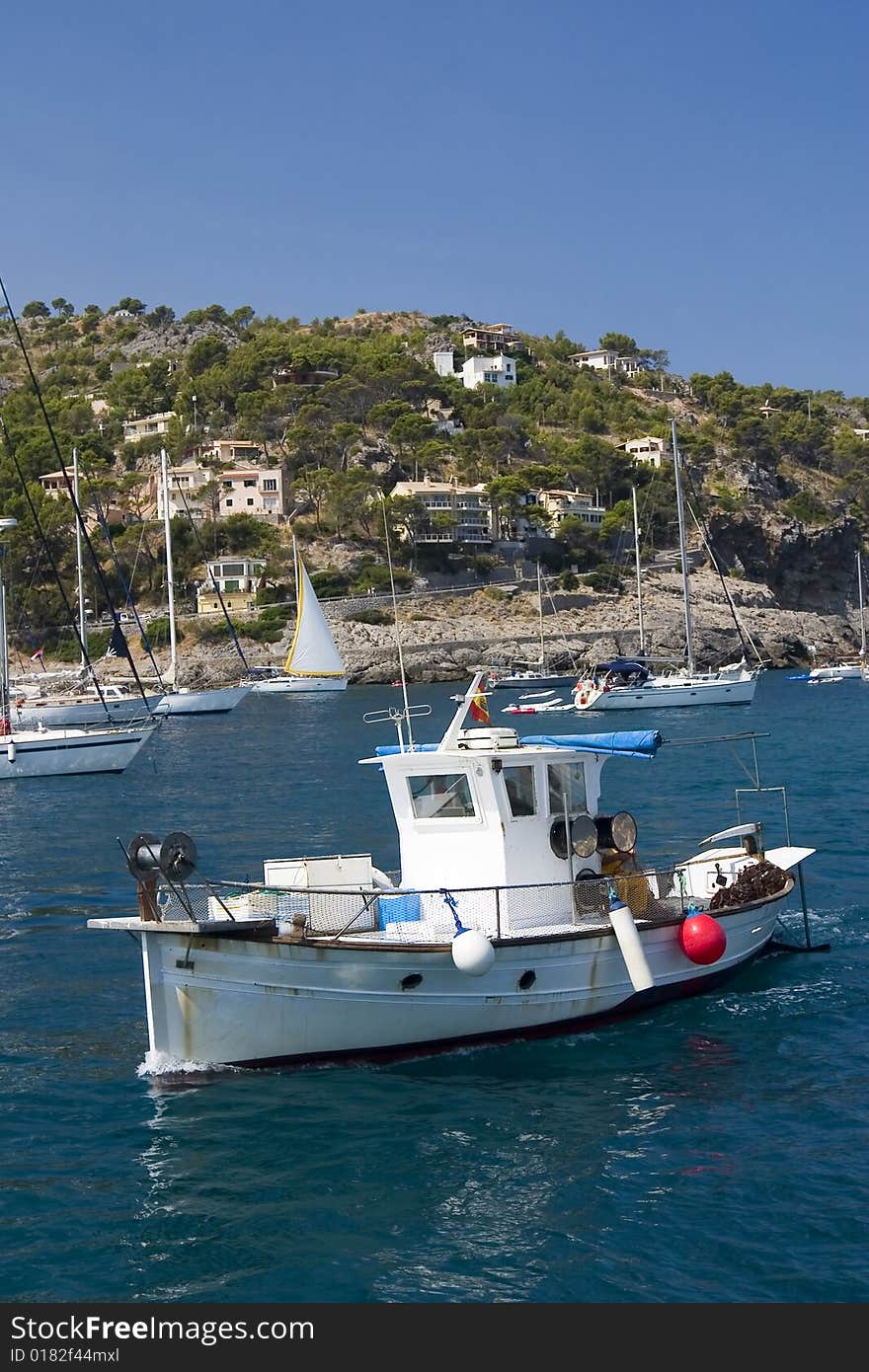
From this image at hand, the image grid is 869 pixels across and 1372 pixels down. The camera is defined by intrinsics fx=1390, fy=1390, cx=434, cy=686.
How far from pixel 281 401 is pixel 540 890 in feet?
434

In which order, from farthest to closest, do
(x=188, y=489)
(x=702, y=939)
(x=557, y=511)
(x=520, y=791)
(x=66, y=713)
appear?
(x=188, y=489) → (x=557, y=511) → (x=66, y=713) → (x=520, y=791) → (x=702, y=939)

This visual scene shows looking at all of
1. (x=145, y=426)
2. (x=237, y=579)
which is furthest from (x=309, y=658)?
(x=145, y=426)

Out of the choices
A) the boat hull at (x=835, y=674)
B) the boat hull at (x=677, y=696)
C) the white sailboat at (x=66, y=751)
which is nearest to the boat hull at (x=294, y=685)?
the boat hull at (x=677, y=696)

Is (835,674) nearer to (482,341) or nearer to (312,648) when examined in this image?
(312,648)

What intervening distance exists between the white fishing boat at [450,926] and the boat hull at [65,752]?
2828 cm

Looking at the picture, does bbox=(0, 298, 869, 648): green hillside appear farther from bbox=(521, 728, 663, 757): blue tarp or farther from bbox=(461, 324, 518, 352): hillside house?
bbox=(521, 728, 663, 757): blue tarp

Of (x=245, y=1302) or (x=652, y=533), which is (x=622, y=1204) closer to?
(x=245, y=1302)

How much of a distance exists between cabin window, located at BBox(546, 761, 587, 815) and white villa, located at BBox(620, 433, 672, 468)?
132777 millimetres

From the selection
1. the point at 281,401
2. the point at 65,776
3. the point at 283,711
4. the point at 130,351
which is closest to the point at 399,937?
the point at 65,776

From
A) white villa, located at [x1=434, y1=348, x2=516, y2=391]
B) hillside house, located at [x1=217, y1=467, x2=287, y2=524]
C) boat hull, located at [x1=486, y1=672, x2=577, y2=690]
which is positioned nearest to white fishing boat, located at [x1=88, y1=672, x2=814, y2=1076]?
boat hull, located at [x1=486, y1=672, x2=577, y2=690]

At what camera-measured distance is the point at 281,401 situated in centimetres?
14412

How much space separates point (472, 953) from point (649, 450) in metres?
140

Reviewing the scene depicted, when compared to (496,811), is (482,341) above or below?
above

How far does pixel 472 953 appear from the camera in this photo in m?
14.9
